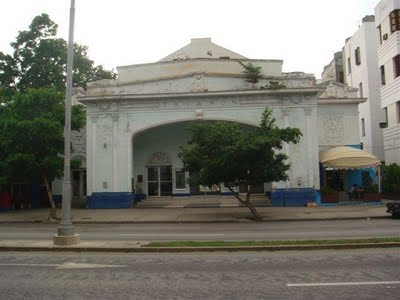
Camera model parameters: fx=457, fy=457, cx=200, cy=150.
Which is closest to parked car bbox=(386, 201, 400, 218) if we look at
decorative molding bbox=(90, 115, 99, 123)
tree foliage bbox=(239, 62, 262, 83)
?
tree foliage bbox=(239, 62, 262, 83)

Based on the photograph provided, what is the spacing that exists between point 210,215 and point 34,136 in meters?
10.1

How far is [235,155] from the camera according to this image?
2191cm

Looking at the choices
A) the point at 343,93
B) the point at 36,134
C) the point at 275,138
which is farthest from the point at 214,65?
the point at 36,134

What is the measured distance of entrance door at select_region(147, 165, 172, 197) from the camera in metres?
33.8

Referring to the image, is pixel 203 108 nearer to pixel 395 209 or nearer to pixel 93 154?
pixel 93 154

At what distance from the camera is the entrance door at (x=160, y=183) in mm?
33812

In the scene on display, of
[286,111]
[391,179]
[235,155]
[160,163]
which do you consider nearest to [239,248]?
[235,155]

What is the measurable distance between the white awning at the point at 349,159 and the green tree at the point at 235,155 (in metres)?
6.90

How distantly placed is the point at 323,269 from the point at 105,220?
53.6 feet

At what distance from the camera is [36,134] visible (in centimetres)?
2355

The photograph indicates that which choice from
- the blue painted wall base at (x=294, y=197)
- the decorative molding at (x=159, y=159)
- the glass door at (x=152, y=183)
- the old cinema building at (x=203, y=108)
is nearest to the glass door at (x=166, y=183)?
the glass door at (x=152, y=183)

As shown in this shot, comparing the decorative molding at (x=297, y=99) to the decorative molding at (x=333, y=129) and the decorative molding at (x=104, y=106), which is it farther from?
the decorative molding at (x=104, y=106)

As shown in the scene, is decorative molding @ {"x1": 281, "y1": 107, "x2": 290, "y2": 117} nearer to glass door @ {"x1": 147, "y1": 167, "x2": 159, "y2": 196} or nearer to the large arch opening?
the large arch opening

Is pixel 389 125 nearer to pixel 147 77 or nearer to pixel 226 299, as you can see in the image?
pixel 147 77
